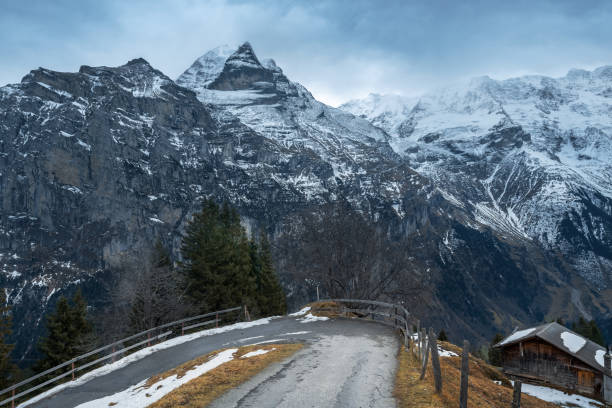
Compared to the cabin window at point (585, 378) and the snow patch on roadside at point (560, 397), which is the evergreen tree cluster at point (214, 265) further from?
the cabin window at point (585, 378)

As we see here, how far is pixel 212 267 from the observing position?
40969mm

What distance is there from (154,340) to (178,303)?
6.19 m

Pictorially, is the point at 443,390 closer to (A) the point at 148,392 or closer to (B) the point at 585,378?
(A) the point at 148,392

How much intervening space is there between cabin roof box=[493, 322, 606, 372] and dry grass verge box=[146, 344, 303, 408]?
3116 cm

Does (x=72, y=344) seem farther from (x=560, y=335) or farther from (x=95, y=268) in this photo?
(x=95, y=268)

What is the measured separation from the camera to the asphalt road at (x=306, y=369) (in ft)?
44.9

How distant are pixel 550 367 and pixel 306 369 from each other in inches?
1392

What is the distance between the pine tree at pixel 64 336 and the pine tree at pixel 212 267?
10.3m

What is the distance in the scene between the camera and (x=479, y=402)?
14.2 meters

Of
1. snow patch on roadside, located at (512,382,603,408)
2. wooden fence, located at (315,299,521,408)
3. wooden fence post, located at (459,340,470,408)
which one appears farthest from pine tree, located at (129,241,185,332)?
snow patch on roadside, located at (512,382,603,408)

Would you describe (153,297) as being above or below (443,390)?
above

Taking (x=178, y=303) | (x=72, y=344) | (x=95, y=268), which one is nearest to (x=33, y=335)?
(x=95, y=268)

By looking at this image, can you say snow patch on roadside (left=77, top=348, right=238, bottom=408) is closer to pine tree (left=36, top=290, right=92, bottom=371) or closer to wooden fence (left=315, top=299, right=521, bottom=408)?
wooden fence (left=315, top=299, right=521, bottom=408)

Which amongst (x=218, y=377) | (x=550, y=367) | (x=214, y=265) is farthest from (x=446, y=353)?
(x=550, y=367)
